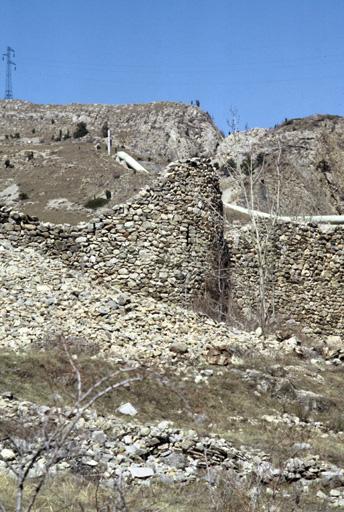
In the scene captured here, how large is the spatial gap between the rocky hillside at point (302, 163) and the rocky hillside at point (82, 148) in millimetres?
6978

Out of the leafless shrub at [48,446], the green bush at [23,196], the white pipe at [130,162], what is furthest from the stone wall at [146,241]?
the white pipe at [130,162]

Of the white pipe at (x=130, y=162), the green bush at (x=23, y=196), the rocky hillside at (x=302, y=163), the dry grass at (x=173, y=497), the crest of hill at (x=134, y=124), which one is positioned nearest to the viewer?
the dry grass at (x=173, y=497)

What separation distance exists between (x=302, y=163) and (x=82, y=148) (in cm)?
2556

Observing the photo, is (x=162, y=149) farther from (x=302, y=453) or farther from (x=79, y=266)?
(x=302, y=453)

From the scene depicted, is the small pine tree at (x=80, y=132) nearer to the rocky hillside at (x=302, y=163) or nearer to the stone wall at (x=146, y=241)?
the rocky hillside at (x=302, y=163)

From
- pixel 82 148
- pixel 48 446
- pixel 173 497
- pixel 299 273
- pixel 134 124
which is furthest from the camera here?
pixel 134 124

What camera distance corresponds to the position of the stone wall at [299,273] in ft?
55.1

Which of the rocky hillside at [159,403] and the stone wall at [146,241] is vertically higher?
the stone wall at [146,241]

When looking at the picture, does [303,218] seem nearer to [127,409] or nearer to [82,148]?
[127,409]

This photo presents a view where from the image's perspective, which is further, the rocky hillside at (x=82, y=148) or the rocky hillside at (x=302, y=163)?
the rocky hillside at (x=82, y=148)

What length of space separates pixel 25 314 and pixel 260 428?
467 cm

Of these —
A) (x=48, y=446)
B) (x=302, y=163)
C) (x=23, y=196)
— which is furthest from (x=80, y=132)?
(x=48, y=446)

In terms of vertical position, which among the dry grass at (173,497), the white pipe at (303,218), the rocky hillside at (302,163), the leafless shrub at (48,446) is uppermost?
the rocky hillside at (302,163)

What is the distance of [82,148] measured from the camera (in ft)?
200
